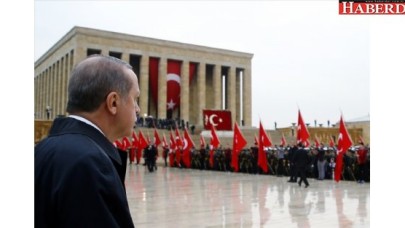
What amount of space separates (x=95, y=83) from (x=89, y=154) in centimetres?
32

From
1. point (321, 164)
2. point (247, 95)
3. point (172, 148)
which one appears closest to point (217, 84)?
point (247, 95)

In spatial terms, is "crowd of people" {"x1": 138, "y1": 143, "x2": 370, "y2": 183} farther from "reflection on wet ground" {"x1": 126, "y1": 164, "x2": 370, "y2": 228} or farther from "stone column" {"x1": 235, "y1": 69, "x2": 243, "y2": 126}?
"stone column" {"x1": 235, "y1": 69, "x2": 243, "y2": 126}

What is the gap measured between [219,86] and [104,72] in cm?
4890

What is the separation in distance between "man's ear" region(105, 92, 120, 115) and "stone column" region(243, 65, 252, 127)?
5163cm

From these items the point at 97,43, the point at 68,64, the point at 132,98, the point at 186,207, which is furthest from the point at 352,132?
the point at 132,98

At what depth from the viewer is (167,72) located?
4616cm

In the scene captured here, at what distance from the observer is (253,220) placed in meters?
7.50

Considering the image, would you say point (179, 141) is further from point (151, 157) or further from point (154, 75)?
point (154, 75)

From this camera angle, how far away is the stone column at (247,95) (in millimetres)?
52750

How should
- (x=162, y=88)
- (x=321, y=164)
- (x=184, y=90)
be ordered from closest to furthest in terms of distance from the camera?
(x=321, y=164), (x=162, y=88), (x=184, y=90)

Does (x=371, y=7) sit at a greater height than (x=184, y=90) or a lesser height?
lesser

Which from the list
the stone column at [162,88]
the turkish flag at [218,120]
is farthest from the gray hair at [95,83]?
the stone column at [162,88]

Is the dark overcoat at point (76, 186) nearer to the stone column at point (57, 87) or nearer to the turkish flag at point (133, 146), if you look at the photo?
the turkish flag at point (133, 146)

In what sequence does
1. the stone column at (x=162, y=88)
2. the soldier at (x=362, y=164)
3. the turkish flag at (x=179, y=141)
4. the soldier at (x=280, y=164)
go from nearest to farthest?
the soldier at (x=362, y=164) < the soldier at (x=280, y=164) < the turkish flag at (x=179, y=141) < the stone column at (x=162, y=88)
